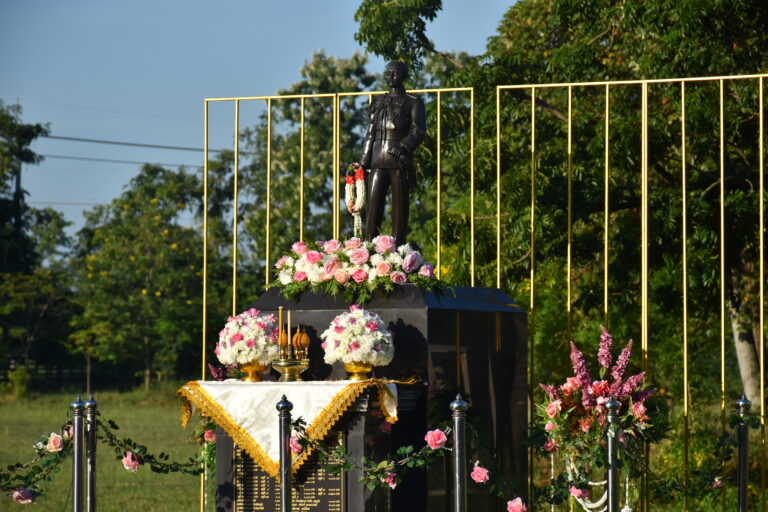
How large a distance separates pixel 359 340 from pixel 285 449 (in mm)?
878

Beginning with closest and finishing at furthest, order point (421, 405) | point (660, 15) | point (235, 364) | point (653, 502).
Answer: point (421, 405)
point (235, 364)
point (660, 15)
point (653, 502)

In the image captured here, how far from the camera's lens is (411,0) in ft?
45.6

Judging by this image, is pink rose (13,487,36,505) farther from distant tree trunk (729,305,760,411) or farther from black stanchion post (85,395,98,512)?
distant tree trunk (729,305,760,411)

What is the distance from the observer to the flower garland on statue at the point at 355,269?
27.5 ft

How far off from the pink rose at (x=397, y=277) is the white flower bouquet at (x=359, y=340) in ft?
1.51

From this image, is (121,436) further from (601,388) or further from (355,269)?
(601,388)

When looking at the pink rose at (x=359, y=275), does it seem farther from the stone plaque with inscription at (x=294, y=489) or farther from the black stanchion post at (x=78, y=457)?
the black stanchion post at (x=78, y=457)

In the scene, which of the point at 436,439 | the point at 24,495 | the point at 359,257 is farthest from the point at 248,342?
the point at 24,495

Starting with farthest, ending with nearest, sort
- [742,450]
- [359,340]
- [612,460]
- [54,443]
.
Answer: [742,450] < [54,443] < [359,340] < [612,460]

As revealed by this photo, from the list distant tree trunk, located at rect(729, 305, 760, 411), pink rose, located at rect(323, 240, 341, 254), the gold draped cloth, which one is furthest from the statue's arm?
distant tree trunk, located at rect(729, 305, 760, 411)

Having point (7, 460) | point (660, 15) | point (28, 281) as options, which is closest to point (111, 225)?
point (28, 281)

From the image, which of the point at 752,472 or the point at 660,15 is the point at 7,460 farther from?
the point at 660,15

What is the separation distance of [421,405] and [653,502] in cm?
848

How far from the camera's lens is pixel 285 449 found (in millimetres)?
7262
